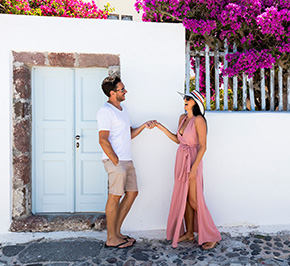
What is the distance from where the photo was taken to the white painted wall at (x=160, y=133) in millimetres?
3607

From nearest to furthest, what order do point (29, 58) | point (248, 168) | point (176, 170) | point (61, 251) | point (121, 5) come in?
point (61, 251)
point (176, 170)
point (29, 58)
point (248, 168)
point (121, 5)

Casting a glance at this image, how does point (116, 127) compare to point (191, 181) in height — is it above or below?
above

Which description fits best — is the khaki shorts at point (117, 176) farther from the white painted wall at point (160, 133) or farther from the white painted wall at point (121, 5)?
the white painted wall at point (121, 5)

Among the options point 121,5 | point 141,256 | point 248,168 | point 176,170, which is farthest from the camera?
point 121,5

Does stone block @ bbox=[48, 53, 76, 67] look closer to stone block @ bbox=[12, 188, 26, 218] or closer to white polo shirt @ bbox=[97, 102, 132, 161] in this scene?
white polo shirt @ bbox=[97, 102, 132, 161]

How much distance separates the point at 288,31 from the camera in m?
3.79

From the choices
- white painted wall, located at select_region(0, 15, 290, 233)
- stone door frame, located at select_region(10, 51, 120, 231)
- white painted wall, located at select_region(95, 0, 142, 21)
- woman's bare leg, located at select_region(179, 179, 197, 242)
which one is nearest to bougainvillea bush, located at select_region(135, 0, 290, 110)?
white painted wall, located at select_region(0, 15, 290, 233)

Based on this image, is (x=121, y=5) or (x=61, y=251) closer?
(x=61, y=251)

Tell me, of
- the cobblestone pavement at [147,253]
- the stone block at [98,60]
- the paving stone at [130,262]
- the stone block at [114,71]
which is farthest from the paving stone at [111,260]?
the stone block at [98,60]

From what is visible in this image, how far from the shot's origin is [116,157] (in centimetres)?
318

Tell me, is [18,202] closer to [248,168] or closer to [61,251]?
[61,251]

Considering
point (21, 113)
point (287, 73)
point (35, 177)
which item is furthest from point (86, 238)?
point (287, 73)

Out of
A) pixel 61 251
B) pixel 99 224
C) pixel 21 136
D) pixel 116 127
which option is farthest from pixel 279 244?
pixel 21 136

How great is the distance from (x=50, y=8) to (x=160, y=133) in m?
2.89
